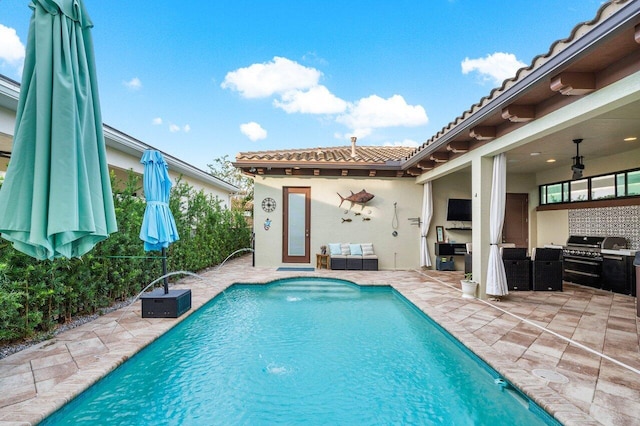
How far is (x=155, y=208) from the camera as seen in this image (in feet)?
17.7

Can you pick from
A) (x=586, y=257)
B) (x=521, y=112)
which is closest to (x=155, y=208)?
(x=521, y=112)

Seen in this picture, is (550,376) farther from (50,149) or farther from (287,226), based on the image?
(287,226)

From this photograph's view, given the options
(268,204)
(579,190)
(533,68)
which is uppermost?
(533,68)

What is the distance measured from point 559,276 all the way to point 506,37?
9.40 metres

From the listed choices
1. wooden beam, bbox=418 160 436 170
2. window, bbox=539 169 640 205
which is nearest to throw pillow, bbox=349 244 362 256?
wooden beam, bbox=418 160 436 170

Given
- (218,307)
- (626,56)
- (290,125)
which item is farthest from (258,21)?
(290,125)

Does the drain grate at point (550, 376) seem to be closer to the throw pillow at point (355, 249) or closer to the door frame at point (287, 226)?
the throw pillow at point (355, 249)

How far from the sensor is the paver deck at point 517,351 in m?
2.84

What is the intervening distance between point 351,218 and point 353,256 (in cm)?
136

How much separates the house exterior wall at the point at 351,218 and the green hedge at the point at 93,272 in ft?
7.38

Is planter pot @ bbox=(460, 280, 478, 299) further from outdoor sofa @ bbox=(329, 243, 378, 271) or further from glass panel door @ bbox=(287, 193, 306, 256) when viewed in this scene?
glass panel door @ bbox=(287, 193, 306, 256)

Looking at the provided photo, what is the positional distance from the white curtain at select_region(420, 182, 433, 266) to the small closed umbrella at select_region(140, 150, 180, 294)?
8166mm

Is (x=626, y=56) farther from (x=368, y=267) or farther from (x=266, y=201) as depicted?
(x=266, y=201)

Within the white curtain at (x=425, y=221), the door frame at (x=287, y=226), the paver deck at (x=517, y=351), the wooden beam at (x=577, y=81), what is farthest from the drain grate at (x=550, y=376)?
the door frame at (x=287, y=226)
